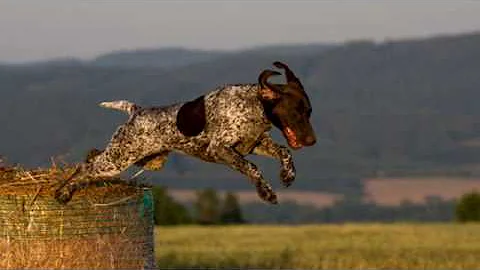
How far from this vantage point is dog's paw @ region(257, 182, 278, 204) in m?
12.0

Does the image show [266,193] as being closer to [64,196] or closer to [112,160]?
[112,160]

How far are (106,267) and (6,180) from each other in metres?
1.25

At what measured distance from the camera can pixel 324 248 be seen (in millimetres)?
30250

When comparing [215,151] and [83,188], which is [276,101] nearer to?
[215,151]

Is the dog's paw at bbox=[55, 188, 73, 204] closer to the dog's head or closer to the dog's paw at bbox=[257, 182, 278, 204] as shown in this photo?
the dog's paw at bbox=[257, 182, 278, 204]

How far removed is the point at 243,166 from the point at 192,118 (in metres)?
0.59

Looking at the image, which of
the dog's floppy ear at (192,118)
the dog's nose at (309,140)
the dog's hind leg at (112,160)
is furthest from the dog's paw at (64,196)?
the dog's nose at (309,140)

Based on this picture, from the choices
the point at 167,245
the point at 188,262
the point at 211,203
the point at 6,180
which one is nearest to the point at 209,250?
the point at 167,245

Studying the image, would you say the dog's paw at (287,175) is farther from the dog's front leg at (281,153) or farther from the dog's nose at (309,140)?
the dog's nose at (309,140)

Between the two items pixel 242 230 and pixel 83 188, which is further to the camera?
pixel 242 230

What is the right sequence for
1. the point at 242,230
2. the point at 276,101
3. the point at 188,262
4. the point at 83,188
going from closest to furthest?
the point at 276,101
the point at 83,188
the point at 188,262
the point at 242,230

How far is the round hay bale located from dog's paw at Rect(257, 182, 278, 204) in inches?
68.2

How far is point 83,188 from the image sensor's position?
42.7ft

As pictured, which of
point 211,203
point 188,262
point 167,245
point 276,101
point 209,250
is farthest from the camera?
point 211,203
